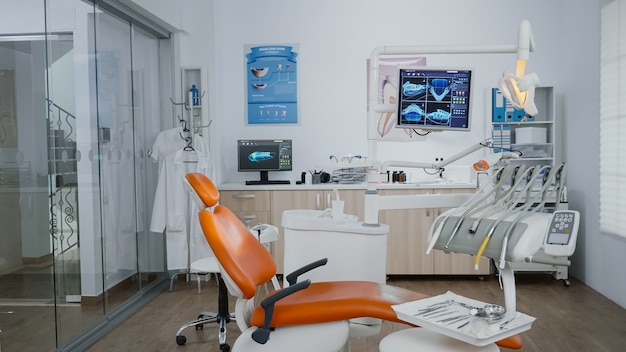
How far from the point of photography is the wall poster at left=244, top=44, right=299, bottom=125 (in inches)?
221

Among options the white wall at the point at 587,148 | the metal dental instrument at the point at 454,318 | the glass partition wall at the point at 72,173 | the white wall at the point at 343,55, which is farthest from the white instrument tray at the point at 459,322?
the white wall at the point at 343,55

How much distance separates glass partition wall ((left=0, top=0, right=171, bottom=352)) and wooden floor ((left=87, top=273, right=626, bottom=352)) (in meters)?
0.21

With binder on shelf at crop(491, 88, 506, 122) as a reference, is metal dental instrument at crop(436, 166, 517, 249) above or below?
below

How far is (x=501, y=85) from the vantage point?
237cm

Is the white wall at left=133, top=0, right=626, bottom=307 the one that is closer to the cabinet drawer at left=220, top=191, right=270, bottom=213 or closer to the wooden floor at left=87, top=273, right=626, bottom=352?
the cabinet drawer at left=220, top=191, right=270, bottom=213

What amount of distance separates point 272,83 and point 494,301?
2.91 metres

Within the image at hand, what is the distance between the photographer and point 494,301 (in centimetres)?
436

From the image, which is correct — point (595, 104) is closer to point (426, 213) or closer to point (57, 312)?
point (426, 213)

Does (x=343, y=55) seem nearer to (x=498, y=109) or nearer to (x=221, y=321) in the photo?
(x=498, y=109)

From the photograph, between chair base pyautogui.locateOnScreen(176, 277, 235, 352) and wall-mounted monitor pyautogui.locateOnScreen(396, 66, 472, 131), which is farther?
chair base pyautogui.locateOnScreen(176, 277, 235, 352)

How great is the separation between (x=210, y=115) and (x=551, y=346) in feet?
11.3

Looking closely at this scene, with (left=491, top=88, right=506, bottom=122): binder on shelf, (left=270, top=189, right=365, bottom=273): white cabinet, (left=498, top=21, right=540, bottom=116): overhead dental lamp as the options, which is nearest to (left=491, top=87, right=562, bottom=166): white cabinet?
(left=491, top=88, right=506, bottom=122): binder on shelf

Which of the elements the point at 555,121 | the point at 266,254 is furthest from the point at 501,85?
the point at 555,121

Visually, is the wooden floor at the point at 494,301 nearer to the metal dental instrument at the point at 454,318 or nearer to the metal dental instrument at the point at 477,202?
the metal dental instrument at the point at 477,202
